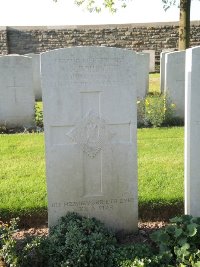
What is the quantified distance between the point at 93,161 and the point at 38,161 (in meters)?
2.15

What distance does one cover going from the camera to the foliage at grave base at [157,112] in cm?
802

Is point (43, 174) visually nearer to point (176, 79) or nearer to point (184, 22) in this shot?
point (176, 79)

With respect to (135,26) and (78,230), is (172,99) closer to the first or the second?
(78,230)

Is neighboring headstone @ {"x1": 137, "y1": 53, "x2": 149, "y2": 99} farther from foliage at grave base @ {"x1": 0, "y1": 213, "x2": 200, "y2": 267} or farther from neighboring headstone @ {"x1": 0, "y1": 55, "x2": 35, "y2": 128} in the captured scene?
foliage at grave base @ {"x1": 0, "y1": 213, "x2": 200, "y2": 267}

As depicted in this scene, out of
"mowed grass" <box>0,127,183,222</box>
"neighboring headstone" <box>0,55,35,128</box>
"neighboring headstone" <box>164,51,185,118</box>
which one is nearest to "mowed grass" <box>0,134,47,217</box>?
"mowed grass" <box>0,127,183,222</box>

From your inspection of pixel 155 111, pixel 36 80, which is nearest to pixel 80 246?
pixel 155 111

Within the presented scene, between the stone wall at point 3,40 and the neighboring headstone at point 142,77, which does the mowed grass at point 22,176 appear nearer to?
the neighboring headstone at point 142,77

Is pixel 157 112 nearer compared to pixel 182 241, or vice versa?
pixel 182 241

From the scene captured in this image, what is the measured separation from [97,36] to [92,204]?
1636 centimetres

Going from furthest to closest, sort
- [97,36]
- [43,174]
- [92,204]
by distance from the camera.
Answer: [97,36] → [43,174] → [92,204]

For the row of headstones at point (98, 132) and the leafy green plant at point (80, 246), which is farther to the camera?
the row of headstones at point (98, 132)

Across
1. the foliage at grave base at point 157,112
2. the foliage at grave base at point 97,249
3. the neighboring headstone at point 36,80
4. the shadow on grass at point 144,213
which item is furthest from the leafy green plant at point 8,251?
the neighboring headstone at point 36,80

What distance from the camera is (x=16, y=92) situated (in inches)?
314

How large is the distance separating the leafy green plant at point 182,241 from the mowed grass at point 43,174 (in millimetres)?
869
